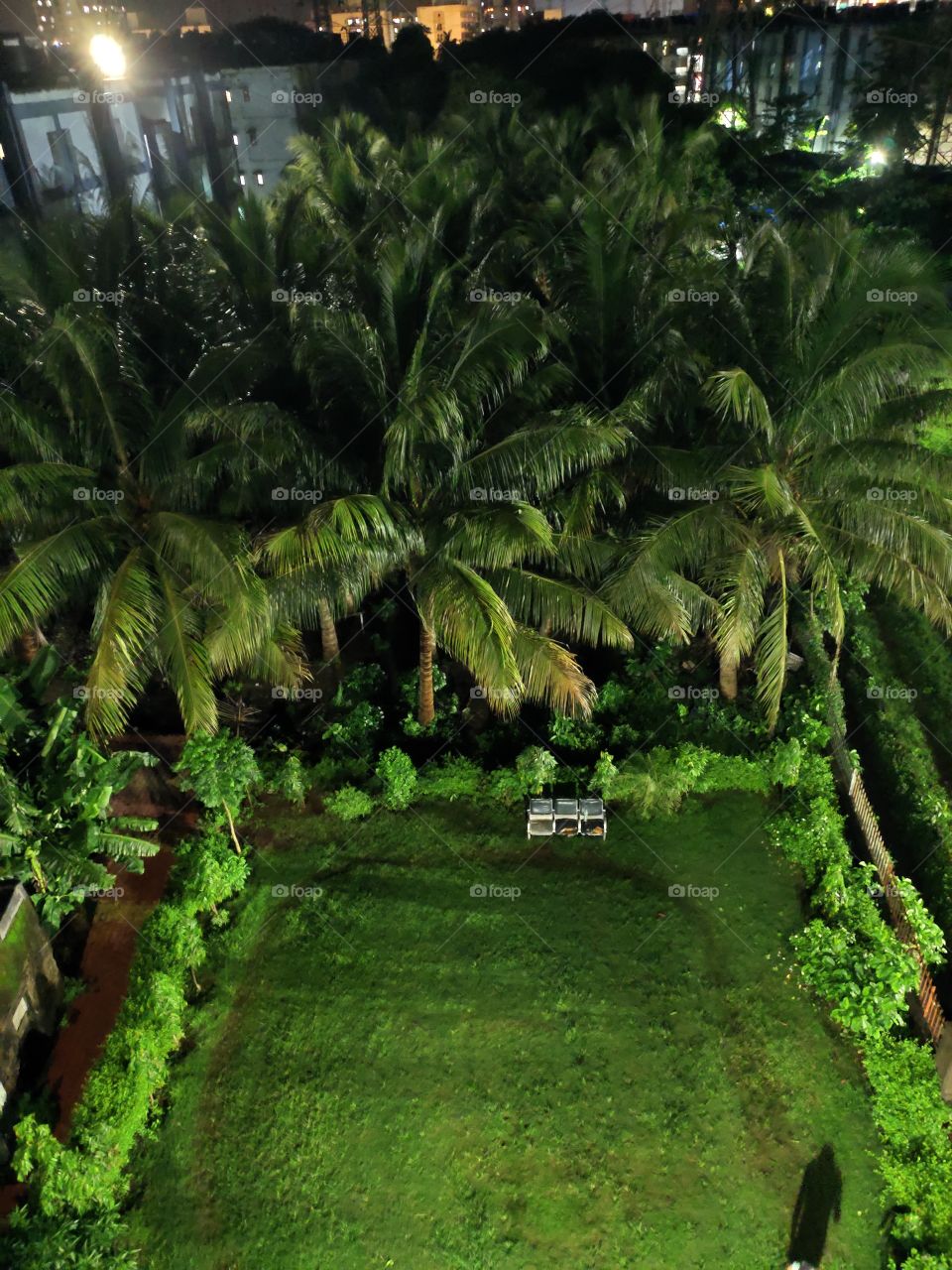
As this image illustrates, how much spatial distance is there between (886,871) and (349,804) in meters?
6.80

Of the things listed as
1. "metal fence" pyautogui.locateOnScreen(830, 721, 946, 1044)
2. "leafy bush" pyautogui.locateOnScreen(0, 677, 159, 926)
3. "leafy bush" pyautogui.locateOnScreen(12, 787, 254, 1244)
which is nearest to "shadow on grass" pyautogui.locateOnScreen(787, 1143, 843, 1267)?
"metal fence" pyautogui.locateOnScreen(830, 721, 946, 1044)

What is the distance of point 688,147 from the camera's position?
76.3 ft

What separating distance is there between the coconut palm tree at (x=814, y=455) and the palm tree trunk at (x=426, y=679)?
8.59 ft

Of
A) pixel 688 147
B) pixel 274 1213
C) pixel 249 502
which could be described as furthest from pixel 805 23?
pixel 274 1213

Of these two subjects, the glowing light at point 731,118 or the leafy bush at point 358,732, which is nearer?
the leafy bush at point 358,732

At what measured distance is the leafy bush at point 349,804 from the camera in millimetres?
11516

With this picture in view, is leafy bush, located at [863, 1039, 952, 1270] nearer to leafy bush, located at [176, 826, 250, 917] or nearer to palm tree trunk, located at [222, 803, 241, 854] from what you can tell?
leafy bush, located at [176, 826, 250, 917]

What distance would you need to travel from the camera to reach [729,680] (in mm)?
12906

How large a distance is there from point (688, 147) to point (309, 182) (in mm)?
12192

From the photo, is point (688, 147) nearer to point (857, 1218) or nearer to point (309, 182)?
point (309, 182)

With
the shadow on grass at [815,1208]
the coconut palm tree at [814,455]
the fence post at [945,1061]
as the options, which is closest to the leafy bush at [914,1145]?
the fence post at [945,1061]

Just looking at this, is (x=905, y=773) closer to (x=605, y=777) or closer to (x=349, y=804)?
(x=605, y=777)

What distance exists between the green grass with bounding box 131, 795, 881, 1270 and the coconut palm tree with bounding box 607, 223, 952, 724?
3392mm

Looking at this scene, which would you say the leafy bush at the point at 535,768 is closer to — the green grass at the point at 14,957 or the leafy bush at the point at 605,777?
the leafy bush at the point at 605,777
